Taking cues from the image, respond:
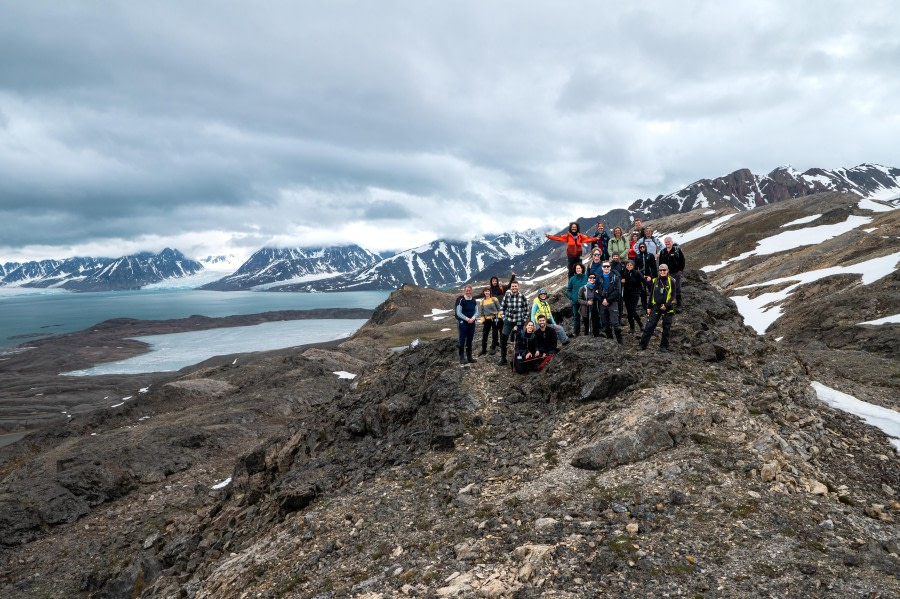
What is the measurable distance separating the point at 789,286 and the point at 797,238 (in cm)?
3820

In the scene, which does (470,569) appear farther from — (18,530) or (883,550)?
(18,530)

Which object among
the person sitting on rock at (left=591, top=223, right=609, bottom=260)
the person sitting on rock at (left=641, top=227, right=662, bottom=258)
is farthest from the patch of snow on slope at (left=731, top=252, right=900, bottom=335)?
the person sitting on rock at (left=591, top=223, right=609, bottom=260)

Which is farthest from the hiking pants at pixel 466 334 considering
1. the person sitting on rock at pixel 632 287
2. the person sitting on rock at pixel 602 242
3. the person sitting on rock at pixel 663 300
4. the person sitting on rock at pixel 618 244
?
the person sitting on rock at pixel 618 244

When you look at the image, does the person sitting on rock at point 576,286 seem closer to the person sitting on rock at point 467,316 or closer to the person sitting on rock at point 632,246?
the person sitting on rock at point 632,246

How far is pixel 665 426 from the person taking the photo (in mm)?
11703

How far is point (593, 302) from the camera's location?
17.8 m

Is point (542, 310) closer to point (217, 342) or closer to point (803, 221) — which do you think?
point (803, 221)

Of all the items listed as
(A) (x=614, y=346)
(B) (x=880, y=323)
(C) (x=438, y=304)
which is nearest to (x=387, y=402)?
(A) (x=614, y=346)

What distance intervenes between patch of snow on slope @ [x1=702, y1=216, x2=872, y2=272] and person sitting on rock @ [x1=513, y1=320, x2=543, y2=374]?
70300 millimetres

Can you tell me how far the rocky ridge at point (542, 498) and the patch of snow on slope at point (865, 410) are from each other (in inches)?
21.6

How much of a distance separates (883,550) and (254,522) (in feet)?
51.3

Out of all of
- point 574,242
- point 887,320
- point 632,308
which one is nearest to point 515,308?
point 574,242

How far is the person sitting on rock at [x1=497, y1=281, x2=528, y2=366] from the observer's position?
17688mm

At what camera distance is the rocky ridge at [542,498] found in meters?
7.97
